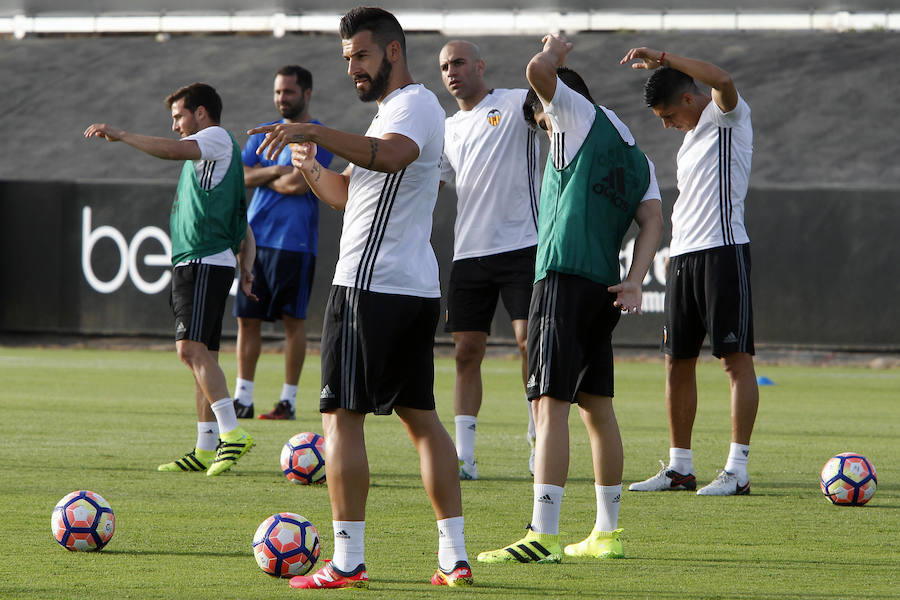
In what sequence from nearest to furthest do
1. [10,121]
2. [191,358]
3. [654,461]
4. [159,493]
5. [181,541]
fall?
[181,541] → [159,493] → [191,358] → [654,461] → [10,121]

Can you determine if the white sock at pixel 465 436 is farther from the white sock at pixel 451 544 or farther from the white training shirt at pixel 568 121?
the white sock at pixel 451 544

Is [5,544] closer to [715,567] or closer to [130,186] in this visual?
[715,567]

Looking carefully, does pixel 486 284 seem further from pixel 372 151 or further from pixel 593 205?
pixel 372 151

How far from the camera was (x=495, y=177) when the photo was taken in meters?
7.91

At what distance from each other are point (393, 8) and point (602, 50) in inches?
228

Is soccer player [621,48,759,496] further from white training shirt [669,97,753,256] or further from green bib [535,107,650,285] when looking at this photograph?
green bib [535,107,650,285]

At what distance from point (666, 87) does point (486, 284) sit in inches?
61.2

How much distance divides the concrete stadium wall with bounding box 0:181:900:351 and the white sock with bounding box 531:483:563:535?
13.4 metres

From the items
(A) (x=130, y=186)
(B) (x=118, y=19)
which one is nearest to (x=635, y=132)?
(A) (x=130, y=186)

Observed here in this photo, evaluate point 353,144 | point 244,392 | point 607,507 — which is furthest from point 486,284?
point 244,392

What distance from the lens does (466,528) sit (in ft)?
19.9

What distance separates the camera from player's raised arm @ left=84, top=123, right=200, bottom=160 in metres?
6.82

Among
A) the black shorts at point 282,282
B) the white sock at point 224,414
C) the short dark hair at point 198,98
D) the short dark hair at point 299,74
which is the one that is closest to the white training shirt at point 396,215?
the white sock at point 224,414

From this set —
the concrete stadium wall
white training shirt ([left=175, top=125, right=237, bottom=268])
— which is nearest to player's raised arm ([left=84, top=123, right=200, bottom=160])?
white training shirt ([left=175, top=125, right=237, bottom=268])
